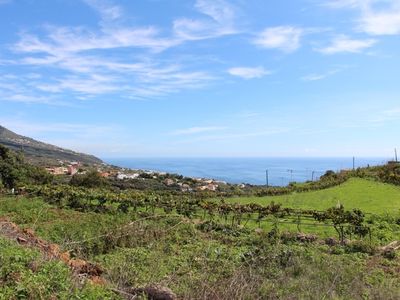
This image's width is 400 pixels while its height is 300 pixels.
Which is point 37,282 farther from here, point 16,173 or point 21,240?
point 16,173

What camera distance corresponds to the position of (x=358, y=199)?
2045 centimetres

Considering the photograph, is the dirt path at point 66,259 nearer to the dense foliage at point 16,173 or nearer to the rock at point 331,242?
the rock at point 331,242

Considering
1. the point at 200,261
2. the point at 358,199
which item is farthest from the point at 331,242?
the point at 358,199

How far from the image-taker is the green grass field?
18125mm

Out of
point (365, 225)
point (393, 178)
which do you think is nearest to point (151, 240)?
point (365, 225)

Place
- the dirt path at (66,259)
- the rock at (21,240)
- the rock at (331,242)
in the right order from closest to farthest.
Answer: the dirt path at (66,259) → the rock at (21,240) → the rock at (331,242)

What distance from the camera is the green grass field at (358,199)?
59.5ft

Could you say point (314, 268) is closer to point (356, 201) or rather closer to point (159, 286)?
point (159, 286)

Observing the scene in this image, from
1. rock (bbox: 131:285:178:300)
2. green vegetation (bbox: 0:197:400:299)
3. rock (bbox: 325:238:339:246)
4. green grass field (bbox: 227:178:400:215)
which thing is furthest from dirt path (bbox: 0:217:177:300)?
green grass field (bbox: 227:178:400:215)

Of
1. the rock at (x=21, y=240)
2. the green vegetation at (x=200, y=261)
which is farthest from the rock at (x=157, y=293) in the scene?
the rock at (x=21, y=240)

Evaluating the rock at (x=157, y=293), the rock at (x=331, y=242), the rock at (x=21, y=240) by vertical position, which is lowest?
the rock at (x=331, y=242)

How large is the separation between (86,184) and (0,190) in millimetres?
8566

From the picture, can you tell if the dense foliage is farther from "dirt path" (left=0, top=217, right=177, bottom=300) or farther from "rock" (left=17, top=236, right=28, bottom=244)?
"rock" (left=17, top=236, right=28, bottom=244)

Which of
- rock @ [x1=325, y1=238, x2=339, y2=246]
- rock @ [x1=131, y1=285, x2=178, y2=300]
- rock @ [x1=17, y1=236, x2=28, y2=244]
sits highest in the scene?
rock @ [x1=17, y1=236, x2=28, y2=244]
